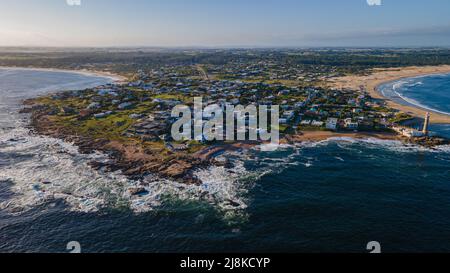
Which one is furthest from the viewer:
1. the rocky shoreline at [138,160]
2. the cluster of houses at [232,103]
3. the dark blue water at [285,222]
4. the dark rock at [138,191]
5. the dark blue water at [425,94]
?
the dark blue water at [425,94]

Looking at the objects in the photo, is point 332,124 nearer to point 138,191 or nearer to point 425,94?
point 138,191

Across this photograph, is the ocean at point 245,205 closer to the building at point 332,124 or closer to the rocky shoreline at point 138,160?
the rocky shoreline at point 138,160

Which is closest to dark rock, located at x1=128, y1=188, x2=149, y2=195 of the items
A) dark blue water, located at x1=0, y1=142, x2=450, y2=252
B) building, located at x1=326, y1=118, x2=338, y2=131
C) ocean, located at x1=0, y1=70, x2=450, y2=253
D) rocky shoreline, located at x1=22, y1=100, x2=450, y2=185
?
ocean, located at x1=0, y1=70, x2=450, y2=253

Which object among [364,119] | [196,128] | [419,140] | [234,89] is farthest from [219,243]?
[234,89]

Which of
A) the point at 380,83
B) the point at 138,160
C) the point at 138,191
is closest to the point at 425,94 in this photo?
the point at 380,83

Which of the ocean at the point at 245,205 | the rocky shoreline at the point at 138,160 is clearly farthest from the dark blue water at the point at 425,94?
the rocky shoreline at the point at 138,160

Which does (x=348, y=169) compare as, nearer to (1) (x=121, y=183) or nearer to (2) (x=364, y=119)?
(2) (x=364, y=119)
